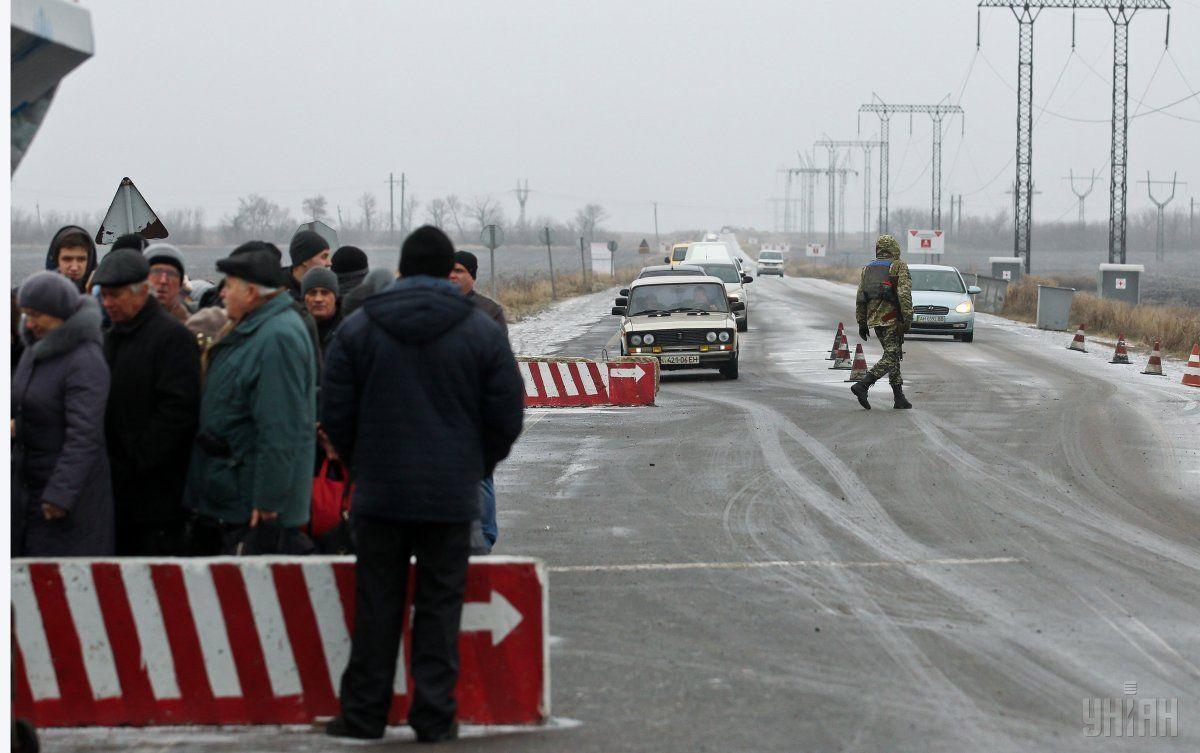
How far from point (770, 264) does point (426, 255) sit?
92.7 meters

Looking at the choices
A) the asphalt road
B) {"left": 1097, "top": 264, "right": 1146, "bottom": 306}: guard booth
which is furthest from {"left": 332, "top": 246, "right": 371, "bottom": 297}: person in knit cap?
{"left": 1097, "top": 264, "right": 1146, "bottom": 306}: guard booth

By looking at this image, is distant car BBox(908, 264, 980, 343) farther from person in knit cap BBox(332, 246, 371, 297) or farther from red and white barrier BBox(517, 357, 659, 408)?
person in knit cap BBox(332, 246, 371, 297)

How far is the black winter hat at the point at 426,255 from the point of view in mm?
5875

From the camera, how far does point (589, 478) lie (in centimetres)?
1302

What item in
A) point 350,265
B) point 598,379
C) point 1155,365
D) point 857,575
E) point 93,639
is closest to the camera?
point 93,639

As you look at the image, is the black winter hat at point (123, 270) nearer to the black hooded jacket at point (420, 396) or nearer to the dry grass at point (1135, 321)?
the black hooded jacket at point (420, 396)

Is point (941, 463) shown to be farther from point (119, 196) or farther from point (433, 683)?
point (433, 683)

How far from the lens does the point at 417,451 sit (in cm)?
571

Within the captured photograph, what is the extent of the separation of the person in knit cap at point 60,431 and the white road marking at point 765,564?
3379 mm

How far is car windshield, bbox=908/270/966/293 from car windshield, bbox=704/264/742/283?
7835 millimetres

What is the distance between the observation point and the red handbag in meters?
7.23

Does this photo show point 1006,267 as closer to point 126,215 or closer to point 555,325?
point 555,325

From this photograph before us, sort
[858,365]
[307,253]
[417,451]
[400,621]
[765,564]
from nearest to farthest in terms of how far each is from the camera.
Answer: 1. [417,451]
2. [400,621]
3. [307,253]
4. [765,564]
5. [858,365]

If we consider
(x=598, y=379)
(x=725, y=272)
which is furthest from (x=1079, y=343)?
(x=598, y=379)
